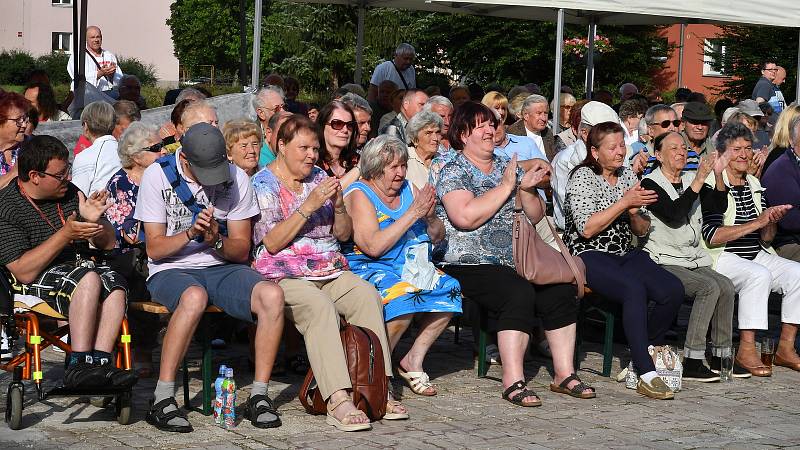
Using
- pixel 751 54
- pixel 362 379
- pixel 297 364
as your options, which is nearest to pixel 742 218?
pixel 297 364

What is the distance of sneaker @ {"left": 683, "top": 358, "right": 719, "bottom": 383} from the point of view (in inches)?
317

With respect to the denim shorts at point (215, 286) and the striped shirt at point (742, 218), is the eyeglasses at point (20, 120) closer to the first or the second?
the denim shorts at point (215, 286)

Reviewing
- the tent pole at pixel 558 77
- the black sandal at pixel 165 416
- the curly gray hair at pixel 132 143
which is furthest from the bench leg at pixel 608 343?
the tent pole at pixel 558 77

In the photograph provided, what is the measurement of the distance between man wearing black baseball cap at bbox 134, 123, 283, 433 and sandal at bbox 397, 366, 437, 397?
1.14 metres

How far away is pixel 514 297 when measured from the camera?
7406mm

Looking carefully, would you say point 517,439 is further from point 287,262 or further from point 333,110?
point 333,110

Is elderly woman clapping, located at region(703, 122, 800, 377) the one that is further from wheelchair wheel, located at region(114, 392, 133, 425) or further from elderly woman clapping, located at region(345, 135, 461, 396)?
wheelchair wheel, located at region(114, 392, 133, 425)

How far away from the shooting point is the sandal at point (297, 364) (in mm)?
7742

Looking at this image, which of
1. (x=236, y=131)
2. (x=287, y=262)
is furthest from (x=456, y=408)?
(x=236, y=131)

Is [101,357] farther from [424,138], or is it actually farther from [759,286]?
[759,286]

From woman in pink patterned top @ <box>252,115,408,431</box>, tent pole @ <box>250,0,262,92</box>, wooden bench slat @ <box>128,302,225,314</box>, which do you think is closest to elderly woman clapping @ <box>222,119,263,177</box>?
woman in pink patterned top @ <box>252,115,408,431</box>

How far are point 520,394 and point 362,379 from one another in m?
1.07

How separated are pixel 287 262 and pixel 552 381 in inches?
79.0

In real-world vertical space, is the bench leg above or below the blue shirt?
below
